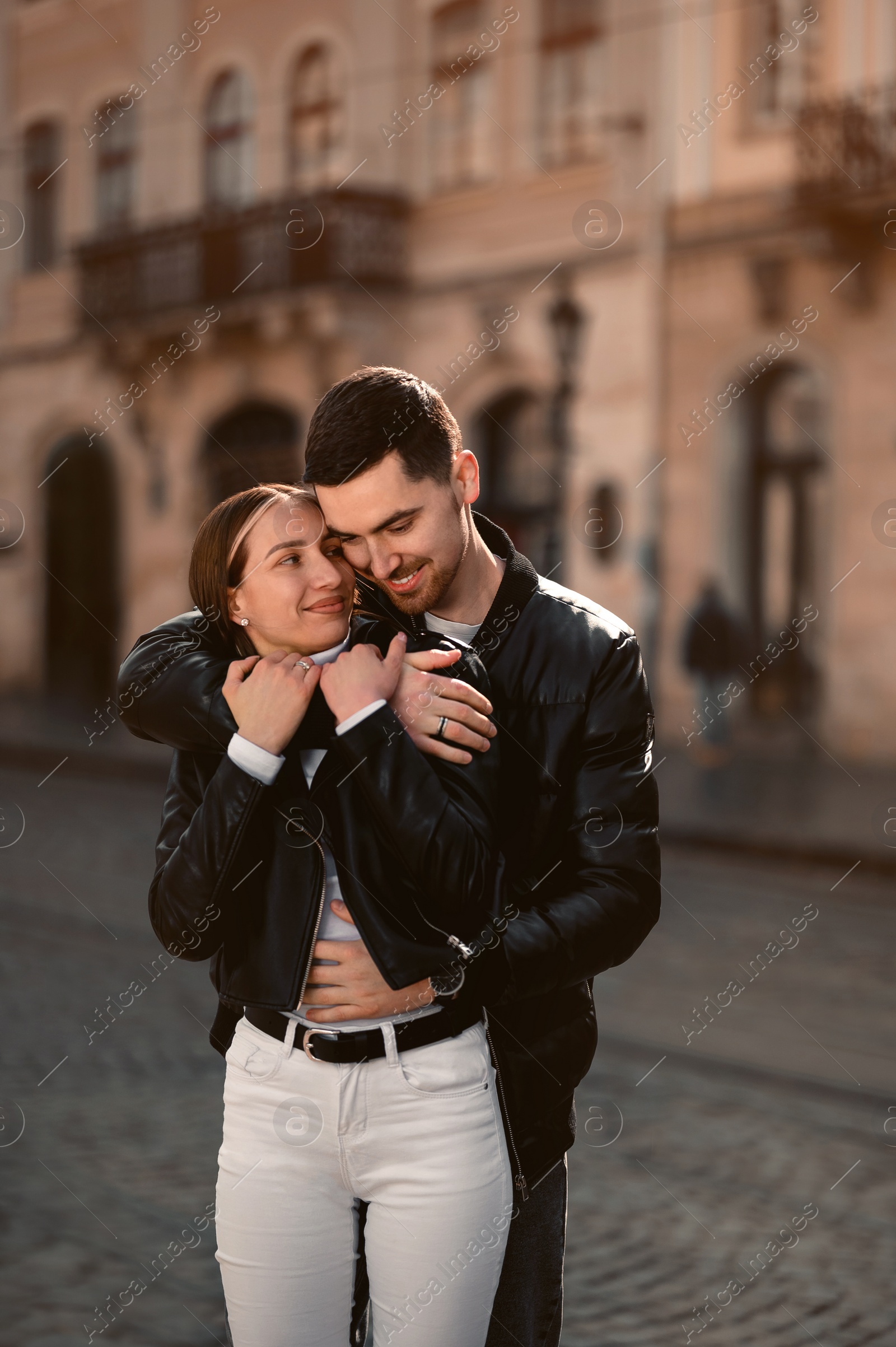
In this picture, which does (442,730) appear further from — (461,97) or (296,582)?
(461,97)

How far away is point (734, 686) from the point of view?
1553cm

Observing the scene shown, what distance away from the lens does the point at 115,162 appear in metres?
21.7

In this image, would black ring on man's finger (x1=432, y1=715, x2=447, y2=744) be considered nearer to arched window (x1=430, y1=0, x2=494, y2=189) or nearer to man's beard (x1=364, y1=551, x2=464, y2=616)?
man's beard (x1=364, y1=551, x2=464, y2=616)

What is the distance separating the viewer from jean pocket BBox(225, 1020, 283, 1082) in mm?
2029

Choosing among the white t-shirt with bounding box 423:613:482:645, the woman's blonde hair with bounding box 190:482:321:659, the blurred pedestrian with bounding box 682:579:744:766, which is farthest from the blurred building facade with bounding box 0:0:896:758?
the woman's blonde hair with bounding box 190:482:321:659

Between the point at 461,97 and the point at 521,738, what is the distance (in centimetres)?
1719

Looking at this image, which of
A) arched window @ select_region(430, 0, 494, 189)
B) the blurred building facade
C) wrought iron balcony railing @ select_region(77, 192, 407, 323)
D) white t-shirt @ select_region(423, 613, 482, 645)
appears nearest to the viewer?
white t-shirt @ select_region(423, 613, 482, 645)

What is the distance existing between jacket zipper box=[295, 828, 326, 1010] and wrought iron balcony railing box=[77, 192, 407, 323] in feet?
56.4

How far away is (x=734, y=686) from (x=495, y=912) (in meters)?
13.8

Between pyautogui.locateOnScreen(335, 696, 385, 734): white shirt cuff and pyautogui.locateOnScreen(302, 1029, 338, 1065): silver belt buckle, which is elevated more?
pyautogui.locateOnScreen(335, 696, 385, 734): white shirt cuff

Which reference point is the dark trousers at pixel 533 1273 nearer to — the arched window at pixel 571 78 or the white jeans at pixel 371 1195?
the white jeans at pixel 371 1195

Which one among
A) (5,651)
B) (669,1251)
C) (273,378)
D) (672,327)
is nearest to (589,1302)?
(669,1251)

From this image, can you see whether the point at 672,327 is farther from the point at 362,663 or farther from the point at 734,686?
the point at 362,663

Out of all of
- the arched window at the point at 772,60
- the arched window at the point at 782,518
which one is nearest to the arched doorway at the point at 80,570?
the arched window at the point at 782,518
